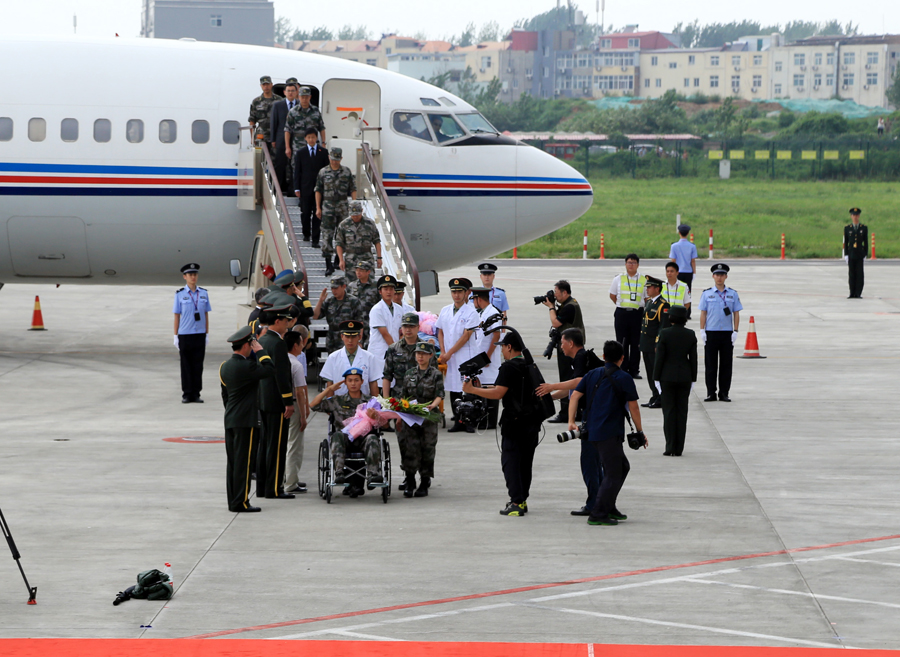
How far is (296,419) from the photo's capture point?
12414 mm

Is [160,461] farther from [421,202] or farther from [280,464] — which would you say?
[421,202]

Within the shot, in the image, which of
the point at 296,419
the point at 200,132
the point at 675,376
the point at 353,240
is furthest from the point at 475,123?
the point at 296,419

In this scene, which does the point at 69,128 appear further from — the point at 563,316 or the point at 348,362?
the point at 348,362

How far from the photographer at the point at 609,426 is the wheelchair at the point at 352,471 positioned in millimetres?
2041

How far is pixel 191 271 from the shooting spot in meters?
17.6

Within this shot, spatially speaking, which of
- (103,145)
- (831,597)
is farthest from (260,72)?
(831,597)

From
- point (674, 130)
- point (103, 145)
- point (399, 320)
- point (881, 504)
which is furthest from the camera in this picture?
point (674, 130)

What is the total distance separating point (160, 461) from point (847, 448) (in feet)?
27.1

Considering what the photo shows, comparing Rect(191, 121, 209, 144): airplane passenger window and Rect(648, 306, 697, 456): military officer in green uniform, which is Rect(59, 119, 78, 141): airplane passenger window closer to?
Rect(191, 121, 209, 144): airplane passenger window

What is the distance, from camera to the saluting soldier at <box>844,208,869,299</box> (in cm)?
3069

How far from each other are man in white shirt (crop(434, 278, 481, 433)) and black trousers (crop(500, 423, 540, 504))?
13.5 feet

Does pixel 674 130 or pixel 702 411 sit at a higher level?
pixel 674 130

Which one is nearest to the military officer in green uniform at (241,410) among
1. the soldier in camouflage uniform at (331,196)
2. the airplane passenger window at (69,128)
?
the soldier in camouflage uniform at (331,196)

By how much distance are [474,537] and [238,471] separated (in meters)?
2.47
